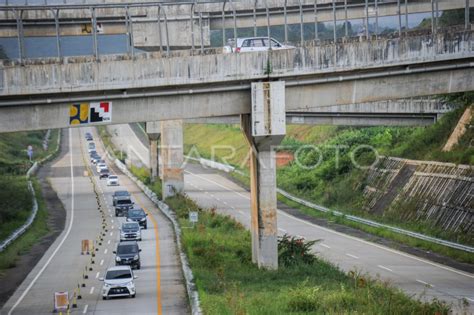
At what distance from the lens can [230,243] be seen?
47656 millimetres

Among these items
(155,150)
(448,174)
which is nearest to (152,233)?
(448,174)

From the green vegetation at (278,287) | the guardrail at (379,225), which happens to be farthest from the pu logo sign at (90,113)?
the guardrail at (379,225)

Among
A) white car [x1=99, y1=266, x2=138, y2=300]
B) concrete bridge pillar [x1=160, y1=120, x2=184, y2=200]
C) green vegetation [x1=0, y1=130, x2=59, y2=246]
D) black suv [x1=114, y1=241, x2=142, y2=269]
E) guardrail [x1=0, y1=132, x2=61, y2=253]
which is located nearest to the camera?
white car [x1=99, y1=266, x2=138, y2=300]

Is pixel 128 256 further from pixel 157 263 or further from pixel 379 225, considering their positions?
pixel 379 225

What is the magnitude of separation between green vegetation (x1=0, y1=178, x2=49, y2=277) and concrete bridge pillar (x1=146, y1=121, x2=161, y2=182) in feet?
40.2

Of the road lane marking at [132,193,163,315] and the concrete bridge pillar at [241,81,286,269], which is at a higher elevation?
the concrete bridge pillar at [241,81,286,269]

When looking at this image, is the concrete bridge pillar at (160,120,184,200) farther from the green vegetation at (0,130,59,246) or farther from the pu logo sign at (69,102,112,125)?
the pu logo sign at (69,102,112,125)

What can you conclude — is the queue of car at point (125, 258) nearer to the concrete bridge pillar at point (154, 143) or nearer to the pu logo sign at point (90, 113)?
the pu logo sign at point (90, 113)

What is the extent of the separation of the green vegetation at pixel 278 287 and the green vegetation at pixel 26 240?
8.10 metres

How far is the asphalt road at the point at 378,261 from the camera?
35344mm

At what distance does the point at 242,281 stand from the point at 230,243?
472 inches

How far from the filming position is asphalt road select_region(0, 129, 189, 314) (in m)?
33.3

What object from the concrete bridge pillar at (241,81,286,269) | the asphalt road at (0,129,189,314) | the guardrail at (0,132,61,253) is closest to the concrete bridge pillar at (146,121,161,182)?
the asphalt road at (0,129,189,314)

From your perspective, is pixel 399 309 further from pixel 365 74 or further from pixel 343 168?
pixel 343 168
